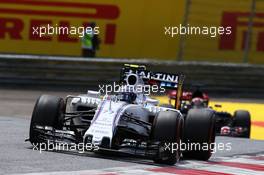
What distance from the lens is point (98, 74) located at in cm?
2172

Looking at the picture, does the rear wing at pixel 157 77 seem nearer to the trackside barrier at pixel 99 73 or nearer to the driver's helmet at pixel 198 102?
the driver's helmet at pixel 198 102

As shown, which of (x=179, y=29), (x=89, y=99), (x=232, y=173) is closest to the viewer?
(x=232, y=173)

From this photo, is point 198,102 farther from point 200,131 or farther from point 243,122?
point 200,131

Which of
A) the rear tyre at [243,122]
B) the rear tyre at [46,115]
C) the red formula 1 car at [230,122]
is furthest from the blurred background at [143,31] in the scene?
the rear tyre at [46,115]

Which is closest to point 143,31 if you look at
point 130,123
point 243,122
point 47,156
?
point 243,122

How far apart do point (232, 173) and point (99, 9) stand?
1518cm

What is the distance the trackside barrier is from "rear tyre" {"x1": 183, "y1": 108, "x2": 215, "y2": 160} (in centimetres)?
1103

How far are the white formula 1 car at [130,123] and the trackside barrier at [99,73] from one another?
10427 mm

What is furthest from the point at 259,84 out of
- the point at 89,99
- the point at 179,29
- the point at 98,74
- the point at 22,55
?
Result: the point at 89,99

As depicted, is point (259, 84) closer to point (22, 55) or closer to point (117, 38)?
point (117, 38)

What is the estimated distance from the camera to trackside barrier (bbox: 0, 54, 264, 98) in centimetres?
2125

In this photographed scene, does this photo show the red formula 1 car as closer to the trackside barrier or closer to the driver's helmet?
the driver's helmet

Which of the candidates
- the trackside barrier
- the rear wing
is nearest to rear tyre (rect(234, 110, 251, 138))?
the rear wing

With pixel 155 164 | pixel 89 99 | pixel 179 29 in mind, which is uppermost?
pixel 179 29
